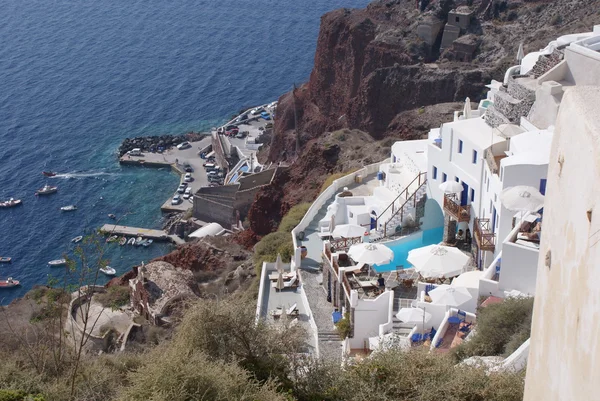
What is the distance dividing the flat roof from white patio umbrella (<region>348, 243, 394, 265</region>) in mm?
5513

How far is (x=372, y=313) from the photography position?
83.9ft

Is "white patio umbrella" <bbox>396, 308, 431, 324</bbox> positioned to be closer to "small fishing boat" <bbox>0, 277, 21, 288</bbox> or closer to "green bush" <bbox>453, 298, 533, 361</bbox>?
"green bush" <bbox>453, 298, 533, 361</bbox>

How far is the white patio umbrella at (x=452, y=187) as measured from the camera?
29.3 m

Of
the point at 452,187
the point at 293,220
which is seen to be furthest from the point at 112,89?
the point at 452,187

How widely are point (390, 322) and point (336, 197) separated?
12.2m

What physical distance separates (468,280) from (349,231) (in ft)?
23.7

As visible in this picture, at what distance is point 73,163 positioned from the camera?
85062 millimetres

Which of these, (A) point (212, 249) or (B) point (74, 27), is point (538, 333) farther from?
(B) point (74, 27)

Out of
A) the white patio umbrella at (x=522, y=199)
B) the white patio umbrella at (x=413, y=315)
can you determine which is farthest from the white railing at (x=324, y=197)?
the white patio umbrella at (x=522, y=199)

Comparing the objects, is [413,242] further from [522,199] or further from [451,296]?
[522,199]

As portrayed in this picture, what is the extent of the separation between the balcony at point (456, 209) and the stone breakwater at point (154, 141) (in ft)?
201

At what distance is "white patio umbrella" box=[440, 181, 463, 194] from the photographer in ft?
96.2

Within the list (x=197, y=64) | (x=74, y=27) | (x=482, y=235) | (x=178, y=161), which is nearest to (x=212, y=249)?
(x=482, y=235)

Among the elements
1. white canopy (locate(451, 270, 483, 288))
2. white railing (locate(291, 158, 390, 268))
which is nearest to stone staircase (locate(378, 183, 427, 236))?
white railing (locate(291, 158, 390, 268))
